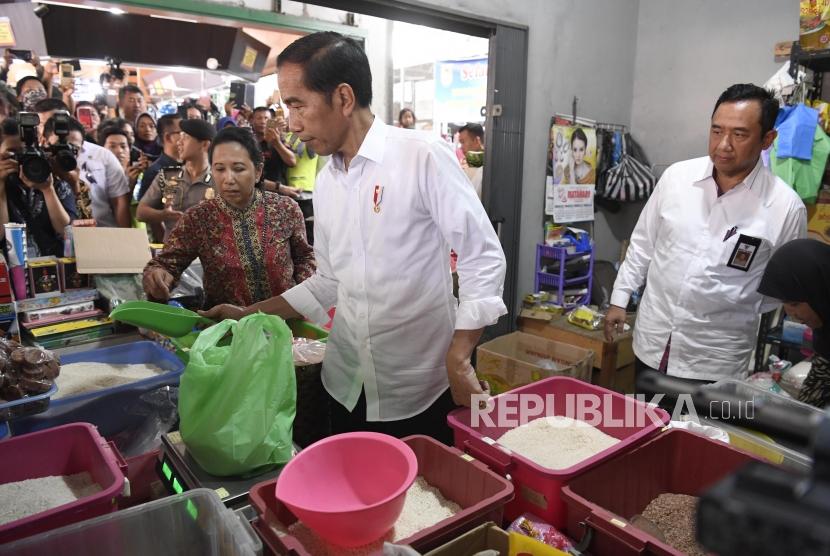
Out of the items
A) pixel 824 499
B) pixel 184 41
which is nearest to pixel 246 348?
pixel 824 499

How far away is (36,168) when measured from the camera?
7.09ft

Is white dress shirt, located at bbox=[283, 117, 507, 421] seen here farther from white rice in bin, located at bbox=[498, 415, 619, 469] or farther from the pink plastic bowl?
the pink plastic bowl

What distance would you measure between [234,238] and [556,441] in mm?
1324

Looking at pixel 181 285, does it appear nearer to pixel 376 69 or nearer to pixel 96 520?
A: pixel 96 520

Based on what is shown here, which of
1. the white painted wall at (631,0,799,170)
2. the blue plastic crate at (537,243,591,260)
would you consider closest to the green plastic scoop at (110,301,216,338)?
the blue plastic crate at (537,243,591,260)

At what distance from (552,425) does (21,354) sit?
3.85ft

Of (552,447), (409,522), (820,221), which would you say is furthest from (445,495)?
(820,221)

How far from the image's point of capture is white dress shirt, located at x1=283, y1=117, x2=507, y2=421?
1.32 meters

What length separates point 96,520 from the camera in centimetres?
87

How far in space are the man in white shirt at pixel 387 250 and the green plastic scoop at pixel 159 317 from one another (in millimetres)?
407

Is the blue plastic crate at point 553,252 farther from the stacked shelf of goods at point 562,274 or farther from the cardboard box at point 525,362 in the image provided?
the cardboard box at point 525,362

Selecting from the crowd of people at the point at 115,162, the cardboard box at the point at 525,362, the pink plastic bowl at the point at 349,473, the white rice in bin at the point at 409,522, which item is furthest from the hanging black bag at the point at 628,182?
the pink plastic bowl at the point at 349,473

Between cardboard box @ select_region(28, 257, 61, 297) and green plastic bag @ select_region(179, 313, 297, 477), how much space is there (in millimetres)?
1228

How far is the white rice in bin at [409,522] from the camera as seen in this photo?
870 millimetres
